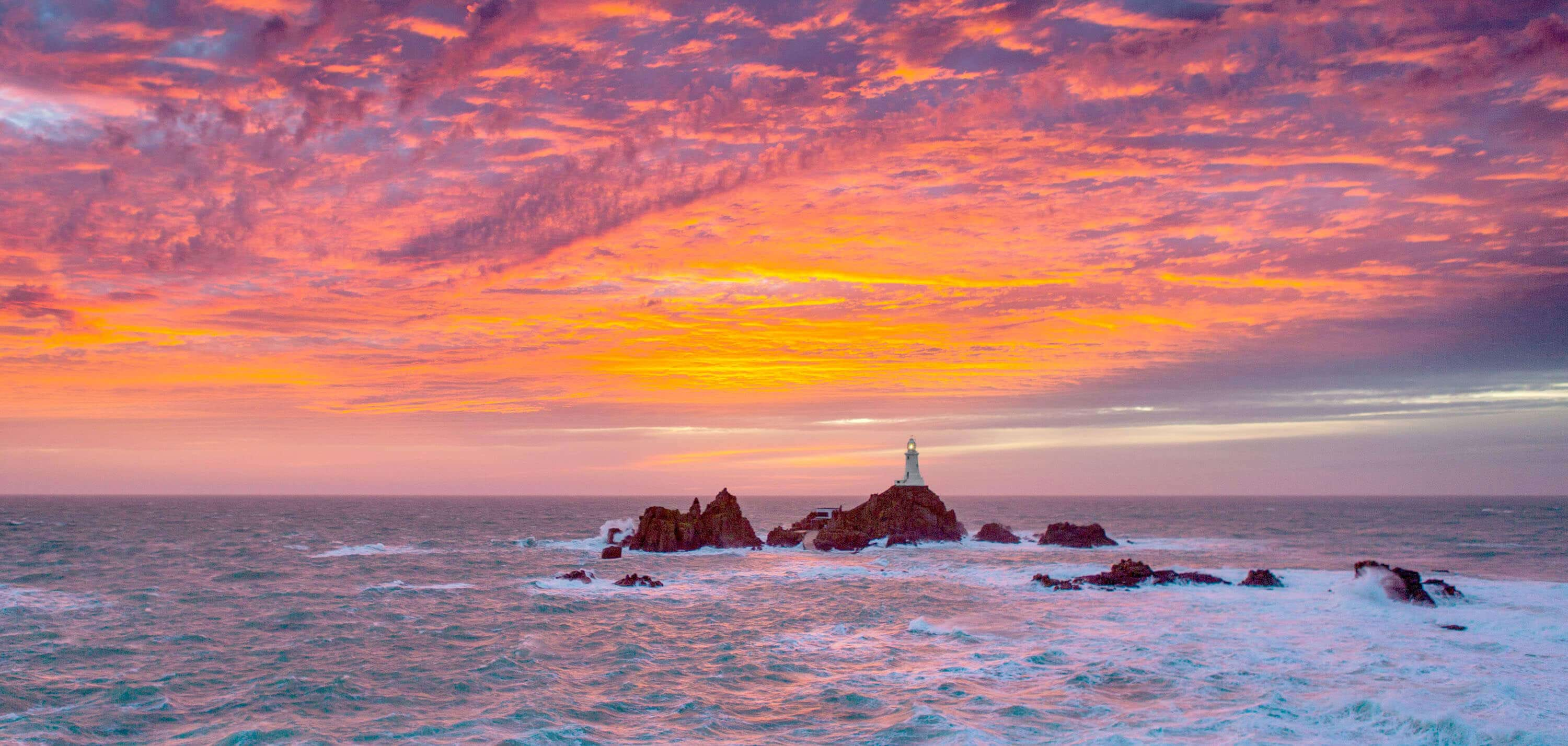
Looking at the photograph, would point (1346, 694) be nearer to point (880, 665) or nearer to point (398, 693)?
point (880, 665)

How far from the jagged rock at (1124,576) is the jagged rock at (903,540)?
3130 cm

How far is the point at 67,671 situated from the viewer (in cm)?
2719

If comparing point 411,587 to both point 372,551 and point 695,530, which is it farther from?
point 695,530

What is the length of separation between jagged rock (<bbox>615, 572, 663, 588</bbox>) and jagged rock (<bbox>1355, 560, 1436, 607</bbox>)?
35.1 m

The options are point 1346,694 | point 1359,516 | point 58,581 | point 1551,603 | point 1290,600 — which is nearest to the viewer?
point 1346,694

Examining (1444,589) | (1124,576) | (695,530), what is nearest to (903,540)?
(695,530)

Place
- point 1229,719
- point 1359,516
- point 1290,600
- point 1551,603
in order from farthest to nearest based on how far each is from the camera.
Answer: point 1359,516 → point 1290,600 → point 1551,603 → point 1229,719

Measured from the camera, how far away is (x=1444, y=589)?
38.2 metres

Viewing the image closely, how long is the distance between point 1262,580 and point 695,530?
146 ft

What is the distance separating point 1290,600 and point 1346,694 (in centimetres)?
1837

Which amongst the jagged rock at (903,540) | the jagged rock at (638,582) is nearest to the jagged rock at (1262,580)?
the jagged rock at (638,582)

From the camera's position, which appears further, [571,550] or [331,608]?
[571,550]

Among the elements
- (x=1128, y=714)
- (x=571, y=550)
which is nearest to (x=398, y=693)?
(x=1128, y=714)

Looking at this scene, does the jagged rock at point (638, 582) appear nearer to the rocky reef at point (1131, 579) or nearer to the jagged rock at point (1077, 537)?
the rocky reef at point (1131, 579)
